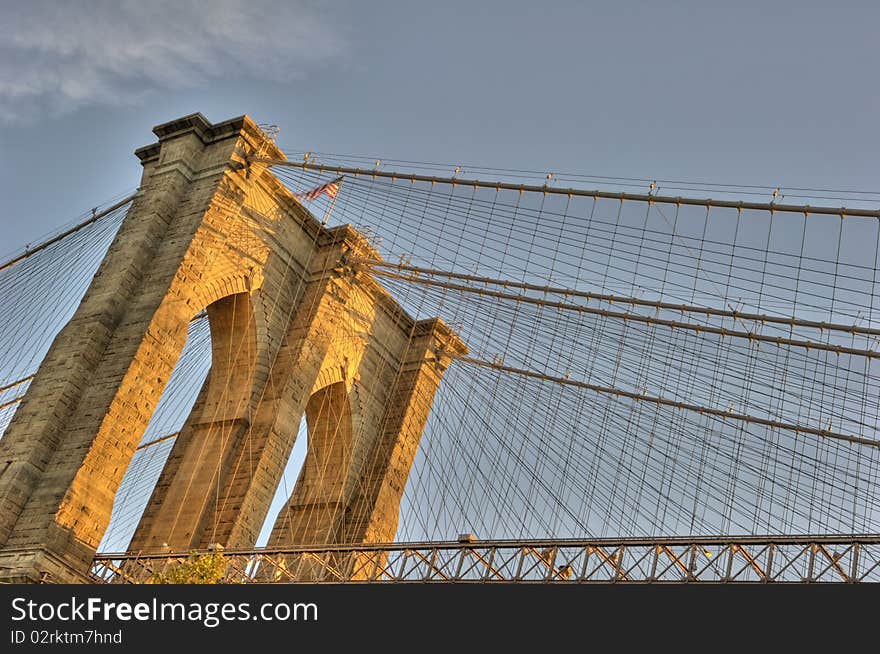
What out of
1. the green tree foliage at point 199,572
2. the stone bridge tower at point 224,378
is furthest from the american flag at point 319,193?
the green tree foliage at point 199,572

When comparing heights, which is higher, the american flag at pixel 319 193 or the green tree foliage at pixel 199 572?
the american flag at pixel 319 193

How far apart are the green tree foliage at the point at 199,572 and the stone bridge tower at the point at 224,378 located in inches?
60.5

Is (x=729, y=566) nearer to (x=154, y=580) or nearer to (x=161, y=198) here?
(x=154, y=580)

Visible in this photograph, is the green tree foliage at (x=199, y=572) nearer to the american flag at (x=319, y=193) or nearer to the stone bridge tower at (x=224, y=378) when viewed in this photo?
the stone bridge tower at (x=224, y=378)

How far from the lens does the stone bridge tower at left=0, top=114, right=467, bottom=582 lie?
21953mm

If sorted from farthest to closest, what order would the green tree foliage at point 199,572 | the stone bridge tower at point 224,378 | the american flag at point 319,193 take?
the american flag at point 319,193 < the stone bridge tower at point 224,378 < the green tree foliage at point 199,572

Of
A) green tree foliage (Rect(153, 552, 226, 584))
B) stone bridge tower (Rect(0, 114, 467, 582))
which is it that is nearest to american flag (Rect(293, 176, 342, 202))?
stone bridge tower (Rect(0, 114, 467, 582))

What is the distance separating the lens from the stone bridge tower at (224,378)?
21953 millimetres

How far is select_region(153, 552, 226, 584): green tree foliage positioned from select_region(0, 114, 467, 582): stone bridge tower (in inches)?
60.5
